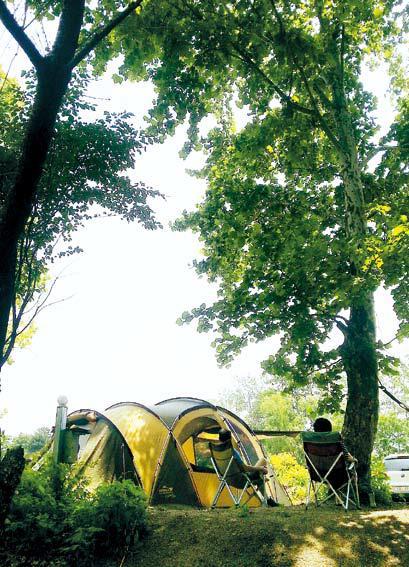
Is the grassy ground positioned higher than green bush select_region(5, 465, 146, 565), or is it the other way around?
green bush select_region(5, 465, 146, 565)

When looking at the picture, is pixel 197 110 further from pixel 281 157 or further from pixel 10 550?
pixel 10 550

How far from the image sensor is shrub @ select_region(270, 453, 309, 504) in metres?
9.66

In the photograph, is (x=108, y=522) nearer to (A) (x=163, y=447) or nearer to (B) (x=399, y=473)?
(A) (x=163, y=447)

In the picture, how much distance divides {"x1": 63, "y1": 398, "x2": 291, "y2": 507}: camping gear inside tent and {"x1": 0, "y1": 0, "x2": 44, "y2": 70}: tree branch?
5351 millimetres

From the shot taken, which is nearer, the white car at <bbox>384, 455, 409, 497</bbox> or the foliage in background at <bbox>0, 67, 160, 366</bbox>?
the foliage in background at <bbox>0, 67, 160, 366</bbox>

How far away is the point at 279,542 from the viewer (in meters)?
3.54

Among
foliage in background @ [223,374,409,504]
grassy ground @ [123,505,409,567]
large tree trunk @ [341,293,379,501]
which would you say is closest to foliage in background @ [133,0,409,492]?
large tree trunk @ [341,293,379,501]

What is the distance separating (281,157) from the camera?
365 inches

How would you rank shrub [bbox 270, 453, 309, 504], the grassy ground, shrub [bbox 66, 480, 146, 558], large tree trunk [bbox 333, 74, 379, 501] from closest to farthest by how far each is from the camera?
the grassy ground < shrub [bbox 66, 480, 146, 558] < large tree trunk [bbox 333, 74, 379, 501] < shrub [bbox 270, 453, 309, 504]

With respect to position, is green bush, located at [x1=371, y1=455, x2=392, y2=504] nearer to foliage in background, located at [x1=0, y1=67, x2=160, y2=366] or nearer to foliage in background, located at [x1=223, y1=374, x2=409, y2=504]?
foliage in background, located at [x1=223, y1=374, x2=409, y2=504]

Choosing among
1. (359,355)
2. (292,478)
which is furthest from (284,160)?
(292,478)

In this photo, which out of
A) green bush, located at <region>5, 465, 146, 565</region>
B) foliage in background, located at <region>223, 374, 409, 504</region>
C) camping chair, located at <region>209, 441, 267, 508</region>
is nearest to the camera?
green bush, located at <region>5, 465, 146, 565</region>

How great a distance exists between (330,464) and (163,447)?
340cm

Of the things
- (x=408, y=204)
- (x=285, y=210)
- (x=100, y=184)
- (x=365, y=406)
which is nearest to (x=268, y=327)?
(x=365, y=406)
